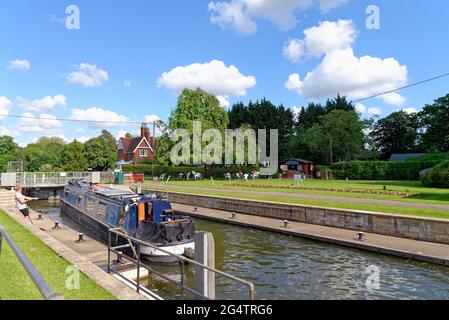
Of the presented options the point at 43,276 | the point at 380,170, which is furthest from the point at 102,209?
the point at 380,170

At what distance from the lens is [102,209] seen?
1831 cm

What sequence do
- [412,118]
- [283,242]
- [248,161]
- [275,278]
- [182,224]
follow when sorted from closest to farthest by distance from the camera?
[275,278] < [182,224] < [283,242] < [248,161] < [412,118]

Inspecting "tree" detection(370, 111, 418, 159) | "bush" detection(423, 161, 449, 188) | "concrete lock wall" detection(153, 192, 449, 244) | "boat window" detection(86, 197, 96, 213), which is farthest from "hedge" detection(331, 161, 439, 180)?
"boat window" detection(86, 197, 96, 213)

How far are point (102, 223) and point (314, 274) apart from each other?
35.2ft

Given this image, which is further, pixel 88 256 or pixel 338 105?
pixel 338 105

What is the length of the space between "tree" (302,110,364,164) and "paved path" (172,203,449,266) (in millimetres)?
42405

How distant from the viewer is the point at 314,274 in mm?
11039

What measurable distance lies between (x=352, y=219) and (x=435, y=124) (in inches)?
2378

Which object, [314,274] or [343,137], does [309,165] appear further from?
[314,274]

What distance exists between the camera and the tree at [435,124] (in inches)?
2544

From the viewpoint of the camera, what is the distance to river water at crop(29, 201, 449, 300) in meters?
9.48

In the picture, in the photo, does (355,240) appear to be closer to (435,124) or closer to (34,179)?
(34,179)

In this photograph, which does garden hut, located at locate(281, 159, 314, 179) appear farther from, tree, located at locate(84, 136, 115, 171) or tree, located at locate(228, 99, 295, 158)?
tree, located at locate(84, 136, 115, 171)
